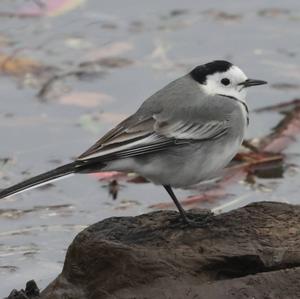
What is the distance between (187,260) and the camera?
603cm

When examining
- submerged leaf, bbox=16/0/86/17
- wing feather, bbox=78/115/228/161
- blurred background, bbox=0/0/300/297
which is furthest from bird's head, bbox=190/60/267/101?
submerged leaf, bbox=16/0/86/17

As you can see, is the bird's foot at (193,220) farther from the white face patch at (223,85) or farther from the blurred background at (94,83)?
the blurred background at (94,83)

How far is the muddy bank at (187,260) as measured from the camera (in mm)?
5863

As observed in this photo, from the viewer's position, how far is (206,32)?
39.0 feet

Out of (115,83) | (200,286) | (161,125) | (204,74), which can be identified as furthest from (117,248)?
(115,83)

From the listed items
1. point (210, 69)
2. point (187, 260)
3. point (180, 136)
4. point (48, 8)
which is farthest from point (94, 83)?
point (187, 260)

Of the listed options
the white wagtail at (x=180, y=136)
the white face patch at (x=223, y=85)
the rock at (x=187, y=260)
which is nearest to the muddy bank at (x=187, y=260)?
the rock at (x=187, y=260)

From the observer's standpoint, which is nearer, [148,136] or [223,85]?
[148,136]

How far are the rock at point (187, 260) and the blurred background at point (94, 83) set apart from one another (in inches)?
38.7

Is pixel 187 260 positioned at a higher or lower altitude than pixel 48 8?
higher

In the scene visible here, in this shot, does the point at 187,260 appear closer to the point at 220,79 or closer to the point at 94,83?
the point at 220,79

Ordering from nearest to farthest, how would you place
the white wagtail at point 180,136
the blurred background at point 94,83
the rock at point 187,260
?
A: the rock at point 187,260
the white wagtail at point 180,136
the blurred background at point 94,83

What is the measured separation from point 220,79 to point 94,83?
3860 millimetres

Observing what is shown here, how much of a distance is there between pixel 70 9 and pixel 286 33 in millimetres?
2236
